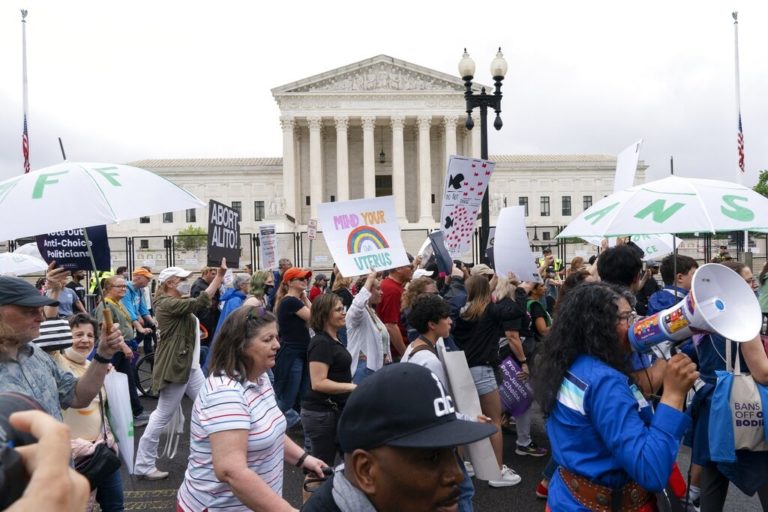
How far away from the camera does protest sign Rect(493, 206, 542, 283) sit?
18.6 ft

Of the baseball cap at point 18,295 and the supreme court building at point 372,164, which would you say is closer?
the baseball cap at point 18,295

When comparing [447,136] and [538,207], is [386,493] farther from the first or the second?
[538,207]

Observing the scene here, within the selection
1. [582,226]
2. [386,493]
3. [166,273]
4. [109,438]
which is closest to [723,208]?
[582,226]

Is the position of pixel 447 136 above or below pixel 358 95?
below

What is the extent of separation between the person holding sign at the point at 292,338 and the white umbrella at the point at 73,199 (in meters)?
3.14

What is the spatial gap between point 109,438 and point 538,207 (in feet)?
217

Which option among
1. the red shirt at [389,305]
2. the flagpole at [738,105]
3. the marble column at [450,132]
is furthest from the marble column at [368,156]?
the red shirt at [389,305]

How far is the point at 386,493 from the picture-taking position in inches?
57.8

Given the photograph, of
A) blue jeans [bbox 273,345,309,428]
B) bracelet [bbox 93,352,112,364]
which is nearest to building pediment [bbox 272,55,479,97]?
blue jeans [bbox 273,345,309,428]

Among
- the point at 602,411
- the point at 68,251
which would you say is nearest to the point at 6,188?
the point at 68,251

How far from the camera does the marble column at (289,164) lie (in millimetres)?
57578

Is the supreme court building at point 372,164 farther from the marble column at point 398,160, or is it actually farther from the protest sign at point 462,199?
the protest sign at point 462,199

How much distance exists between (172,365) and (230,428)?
12.2 feet

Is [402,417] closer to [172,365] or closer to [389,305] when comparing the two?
[172,365]
